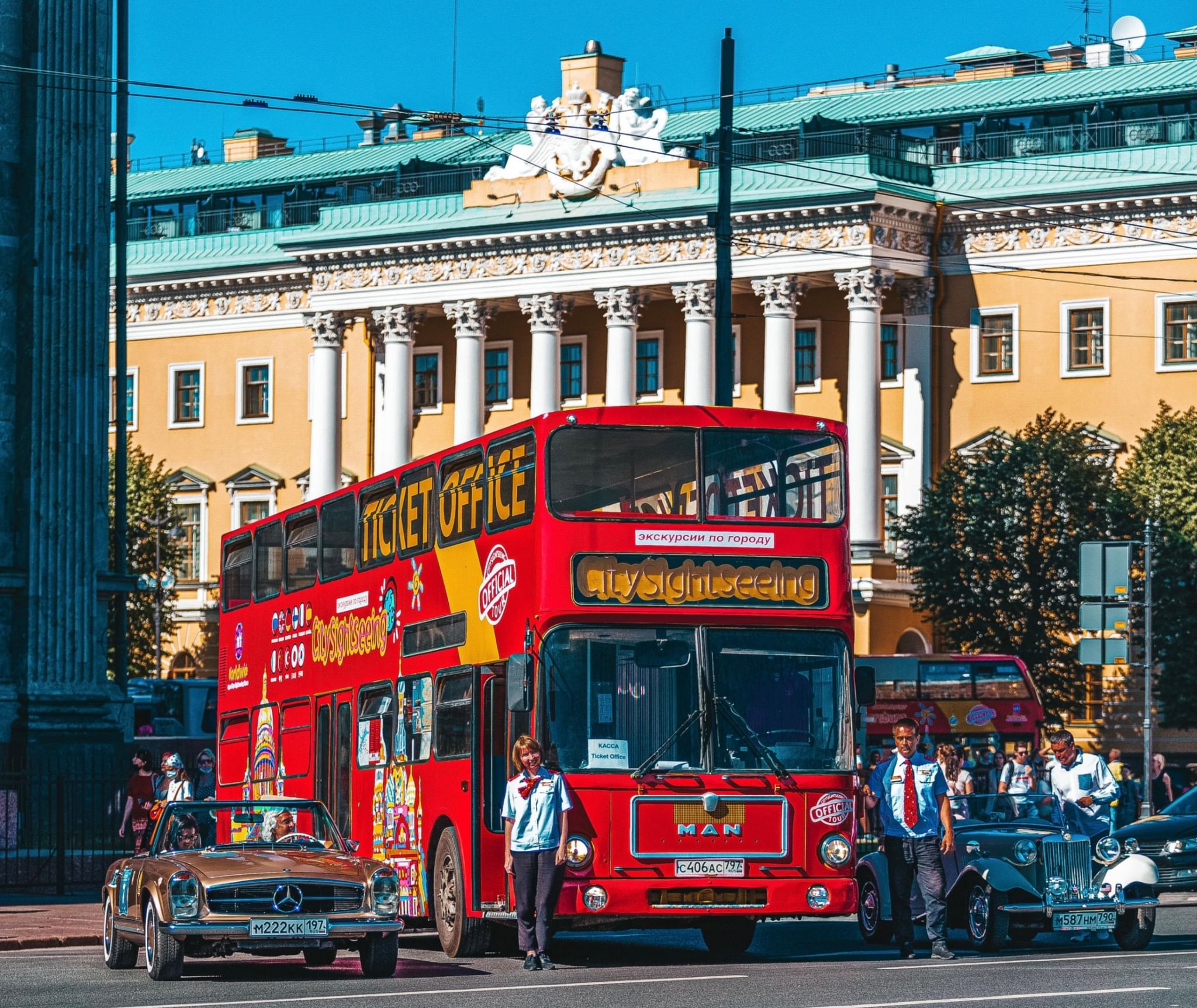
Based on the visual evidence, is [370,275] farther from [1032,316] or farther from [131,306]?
[1032,316]

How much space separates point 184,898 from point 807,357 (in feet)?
200

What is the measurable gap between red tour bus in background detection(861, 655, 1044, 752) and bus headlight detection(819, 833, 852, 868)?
3999 cm

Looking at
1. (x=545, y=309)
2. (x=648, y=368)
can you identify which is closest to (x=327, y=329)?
(x=545, y=309)

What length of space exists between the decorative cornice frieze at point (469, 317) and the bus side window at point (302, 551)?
2159 inches

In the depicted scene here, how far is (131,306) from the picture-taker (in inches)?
3597

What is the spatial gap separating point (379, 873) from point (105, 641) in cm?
1523

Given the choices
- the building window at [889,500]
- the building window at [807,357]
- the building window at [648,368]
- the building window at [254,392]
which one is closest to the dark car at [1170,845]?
the building window at [889,500]

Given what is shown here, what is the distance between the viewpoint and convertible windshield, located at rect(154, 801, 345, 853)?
840 inches

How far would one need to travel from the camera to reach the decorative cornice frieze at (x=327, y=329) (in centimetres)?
8512

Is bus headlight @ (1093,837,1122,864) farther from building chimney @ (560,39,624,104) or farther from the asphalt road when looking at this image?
building chimney @ (560,39,624,104)

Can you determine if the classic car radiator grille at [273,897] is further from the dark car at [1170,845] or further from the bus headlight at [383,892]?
the dark car at [1170,845]

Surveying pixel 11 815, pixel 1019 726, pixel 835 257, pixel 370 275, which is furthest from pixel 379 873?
pixel 370 275

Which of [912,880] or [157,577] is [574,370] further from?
[912,880]

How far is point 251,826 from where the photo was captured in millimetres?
22203
